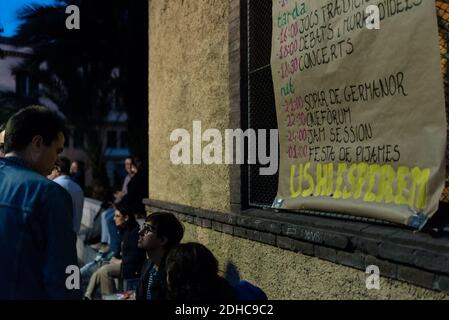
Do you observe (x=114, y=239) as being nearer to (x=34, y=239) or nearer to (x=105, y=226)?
(x=105, y=226)

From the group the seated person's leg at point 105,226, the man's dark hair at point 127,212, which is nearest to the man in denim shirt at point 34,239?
the man's dark hair at point 127,212

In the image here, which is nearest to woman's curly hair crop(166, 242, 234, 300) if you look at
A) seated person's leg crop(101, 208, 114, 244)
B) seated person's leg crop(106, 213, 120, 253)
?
seated person's leg crop(106, 213, 120, 253)

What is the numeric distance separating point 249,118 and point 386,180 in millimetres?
1893

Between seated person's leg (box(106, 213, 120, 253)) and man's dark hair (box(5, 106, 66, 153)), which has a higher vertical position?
man's dark hair (box(5, 106, 66, 153))

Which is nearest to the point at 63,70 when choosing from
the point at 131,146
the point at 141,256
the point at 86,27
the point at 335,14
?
the point at 86,27

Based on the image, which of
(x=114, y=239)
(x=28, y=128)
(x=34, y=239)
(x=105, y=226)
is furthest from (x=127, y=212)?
(x=34, y=239)

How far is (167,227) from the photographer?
3947 millimetres

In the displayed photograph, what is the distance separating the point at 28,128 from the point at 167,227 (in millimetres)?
2015

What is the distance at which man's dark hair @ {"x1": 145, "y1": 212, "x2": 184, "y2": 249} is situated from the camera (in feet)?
12.8

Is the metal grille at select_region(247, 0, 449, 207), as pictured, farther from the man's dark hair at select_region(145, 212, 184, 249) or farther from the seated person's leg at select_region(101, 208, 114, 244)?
the seated person's leg at select_region(101, 208, 114, 244)

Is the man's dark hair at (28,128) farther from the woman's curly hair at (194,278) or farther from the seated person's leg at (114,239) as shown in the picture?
the seated person's leg at (114,239)

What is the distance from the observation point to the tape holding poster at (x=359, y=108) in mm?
2623

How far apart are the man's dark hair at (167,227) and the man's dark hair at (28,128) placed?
6.18ft

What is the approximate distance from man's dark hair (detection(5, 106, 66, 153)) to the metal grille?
261cm
